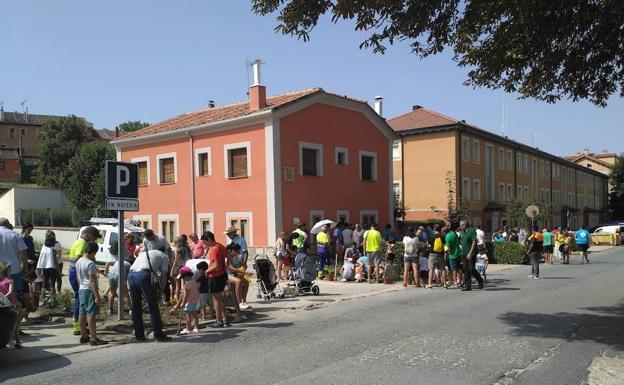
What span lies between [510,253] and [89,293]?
64.8ft

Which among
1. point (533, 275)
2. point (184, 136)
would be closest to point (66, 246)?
point (184, 136)

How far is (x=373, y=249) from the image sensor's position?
1582 cm

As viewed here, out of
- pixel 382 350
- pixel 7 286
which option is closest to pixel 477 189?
pixel 382 350

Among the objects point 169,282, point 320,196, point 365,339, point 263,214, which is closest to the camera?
point 365,339

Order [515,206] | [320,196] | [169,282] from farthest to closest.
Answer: [515,206] < [320,196] < [169,282]

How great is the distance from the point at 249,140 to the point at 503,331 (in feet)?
55.3

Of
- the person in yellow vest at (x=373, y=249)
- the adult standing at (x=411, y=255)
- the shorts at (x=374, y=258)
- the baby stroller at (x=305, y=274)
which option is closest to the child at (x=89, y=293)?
the baby stroller at (x=305, y=274)

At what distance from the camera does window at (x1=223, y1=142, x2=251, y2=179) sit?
78.9 ft

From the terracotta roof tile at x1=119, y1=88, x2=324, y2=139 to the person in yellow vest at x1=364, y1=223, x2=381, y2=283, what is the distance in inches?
366

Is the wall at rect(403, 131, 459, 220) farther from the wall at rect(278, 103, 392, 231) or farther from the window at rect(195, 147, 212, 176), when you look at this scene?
the window at rect(195, 147, 212, 176)

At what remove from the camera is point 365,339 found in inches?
324

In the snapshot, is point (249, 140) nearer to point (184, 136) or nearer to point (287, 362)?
point (184, 136)

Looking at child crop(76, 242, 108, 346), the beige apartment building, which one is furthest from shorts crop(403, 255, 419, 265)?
the beige apartment building

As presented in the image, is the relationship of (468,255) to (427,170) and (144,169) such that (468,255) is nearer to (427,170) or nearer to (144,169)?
(144,169)
